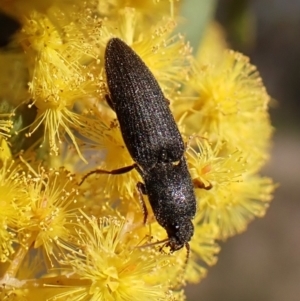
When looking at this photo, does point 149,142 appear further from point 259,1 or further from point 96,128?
point 259,1

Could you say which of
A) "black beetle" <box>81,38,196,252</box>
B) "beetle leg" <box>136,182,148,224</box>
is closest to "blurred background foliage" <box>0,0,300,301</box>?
"black beetle" <box>81,38,196,252</box>

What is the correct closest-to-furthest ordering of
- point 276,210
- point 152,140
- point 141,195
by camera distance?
point 141,195, point 152,140, point 276,210

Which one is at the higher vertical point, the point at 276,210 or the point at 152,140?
the point at 152,140

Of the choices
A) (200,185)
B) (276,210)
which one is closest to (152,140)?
(200,185)

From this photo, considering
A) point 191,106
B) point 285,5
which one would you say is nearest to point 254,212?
point 191,106

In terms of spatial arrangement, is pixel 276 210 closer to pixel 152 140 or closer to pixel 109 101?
pixel 152 140

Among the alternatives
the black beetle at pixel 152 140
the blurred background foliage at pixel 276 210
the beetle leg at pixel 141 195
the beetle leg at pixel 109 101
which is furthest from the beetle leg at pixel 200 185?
the blurred background foliage at pixel 276 210

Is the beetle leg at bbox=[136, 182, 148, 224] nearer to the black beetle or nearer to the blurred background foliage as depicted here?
the black beetle
